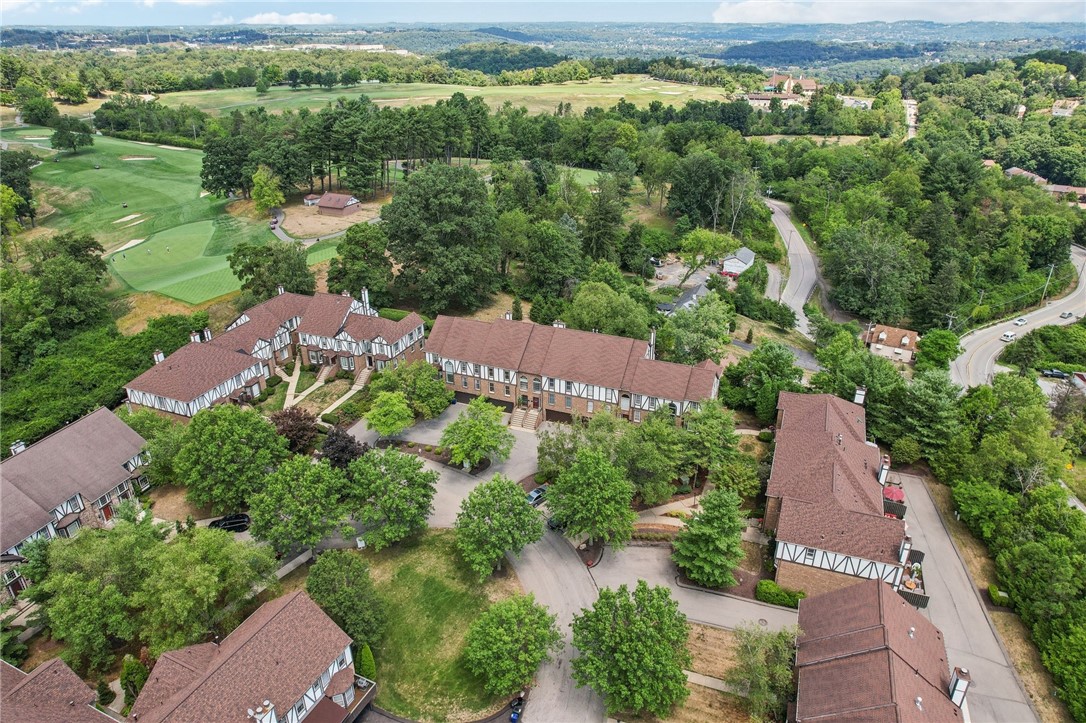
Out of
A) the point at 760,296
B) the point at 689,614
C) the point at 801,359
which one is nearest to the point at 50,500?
the point at 689,614

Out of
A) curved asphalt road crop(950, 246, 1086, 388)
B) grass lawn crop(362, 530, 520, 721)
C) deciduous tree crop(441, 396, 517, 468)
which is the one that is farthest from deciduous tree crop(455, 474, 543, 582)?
curved asphalt road crop(950, 246, 1086, 388)

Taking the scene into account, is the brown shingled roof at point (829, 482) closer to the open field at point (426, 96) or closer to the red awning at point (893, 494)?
the red awning at point (893, 494)

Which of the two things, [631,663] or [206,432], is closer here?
[631,663]

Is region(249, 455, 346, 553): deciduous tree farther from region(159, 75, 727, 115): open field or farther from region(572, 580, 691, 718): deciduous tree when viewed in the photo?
region(159, 75, 727, 115): open field

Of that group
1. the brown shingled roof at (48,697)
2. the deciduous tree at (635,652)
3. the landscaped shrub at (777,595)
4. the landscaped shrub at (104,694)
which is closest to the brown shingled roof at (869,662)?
the landscaped shrub at (777,595)

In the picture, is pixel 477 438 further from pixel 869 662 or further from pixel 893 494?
pixel 893 494

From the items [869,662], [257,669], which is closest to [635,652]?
[869,662]

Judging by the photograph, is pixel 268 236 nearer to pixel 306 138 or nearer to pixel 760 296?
→ pixel 306 138
